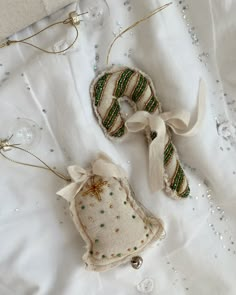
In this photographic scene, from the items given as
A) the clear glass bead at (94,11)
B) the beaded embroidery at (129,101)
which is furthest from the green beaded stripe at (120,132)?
the clear glass bead at (94,11)

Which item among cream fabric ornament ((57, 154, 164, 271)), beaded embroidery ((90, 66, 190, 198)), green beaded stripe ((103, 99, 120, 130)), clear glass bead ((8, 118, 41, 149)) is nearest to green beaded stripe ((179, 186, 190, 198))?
beaded embroidery ((90, 66, 190, 198))

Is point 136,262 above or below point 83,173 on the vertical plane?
below

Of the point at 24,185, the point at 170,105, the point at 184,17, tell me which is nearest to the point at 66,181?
the point at 24,185

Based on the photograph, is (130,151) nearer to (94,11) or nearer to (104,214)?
(104,214)

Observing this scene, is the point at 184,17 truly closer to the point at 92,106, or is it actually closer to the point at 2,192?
the point at 92,106

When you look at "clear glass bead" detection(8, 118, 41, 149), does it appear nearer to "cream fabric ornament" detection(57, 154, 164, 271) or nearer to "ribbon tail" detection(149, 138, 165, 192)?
"cream fabric ornament" detection(57, 154, 164, 271)

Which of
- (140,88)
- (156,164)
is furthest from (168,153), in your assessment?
(140,88)
